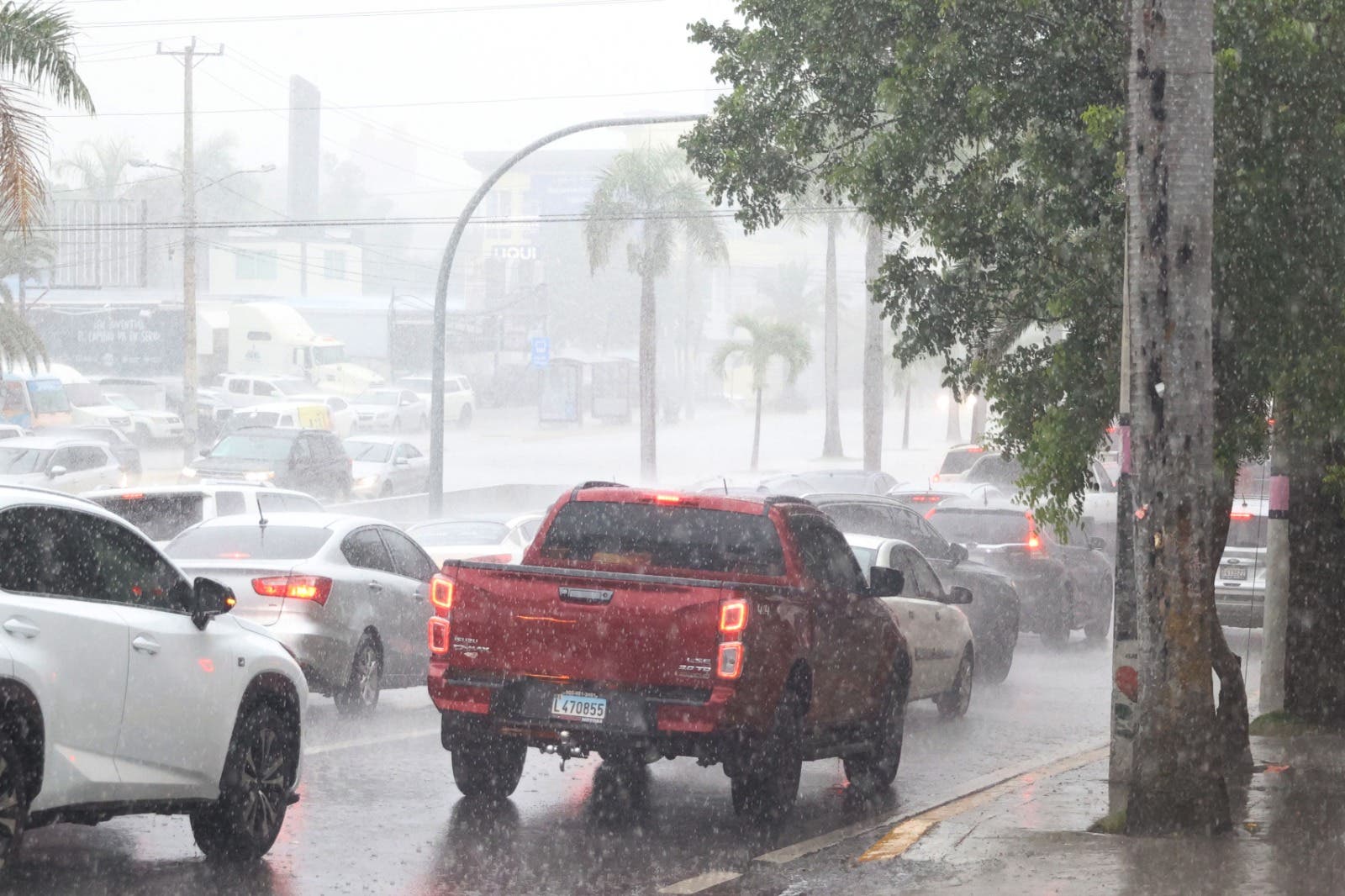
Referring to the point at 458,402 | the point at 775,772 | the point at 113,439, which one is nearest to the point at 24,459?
the point at 113,439

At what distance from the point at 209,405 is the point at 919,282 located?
5295 centimetres

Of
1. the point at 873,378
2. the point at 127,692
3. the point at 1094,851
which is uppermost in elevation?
the point at 873,378

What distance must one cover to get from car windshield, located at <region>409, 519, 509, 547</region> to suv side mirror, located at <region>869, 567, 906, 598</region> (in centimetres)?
1000

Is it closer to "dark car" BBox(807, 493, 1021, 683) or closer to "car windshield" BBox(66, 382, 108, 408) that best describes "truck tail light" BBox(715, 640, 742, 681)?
"dark car" BBox(807, 493, 1021, 683)

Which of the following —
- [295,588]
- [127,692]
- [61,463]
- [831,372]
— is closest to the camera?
[127,692]

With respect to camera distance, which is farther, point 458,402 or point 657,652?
point 458,402

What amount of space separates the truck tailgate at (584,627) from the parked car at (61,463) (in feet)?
76.7

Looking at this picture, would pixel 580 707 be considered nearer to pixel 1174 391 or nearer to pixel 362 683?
pixel 1174 391

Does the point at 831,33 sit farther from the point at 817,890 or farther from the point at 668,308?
the point at 668,308

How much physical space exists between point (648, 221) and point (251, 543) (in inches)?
1752

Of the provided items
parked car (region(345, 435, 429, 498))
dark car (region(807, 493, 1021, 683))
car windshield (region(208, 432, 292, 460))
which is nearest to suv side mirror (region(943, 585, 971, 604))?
dark car (region(807, 493, 1021, 683))

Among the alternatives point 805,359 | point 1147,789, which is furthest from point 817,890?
point 805,359

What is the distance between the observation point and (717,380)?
5182 inches

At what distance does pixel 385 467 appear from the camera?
42.2 m
